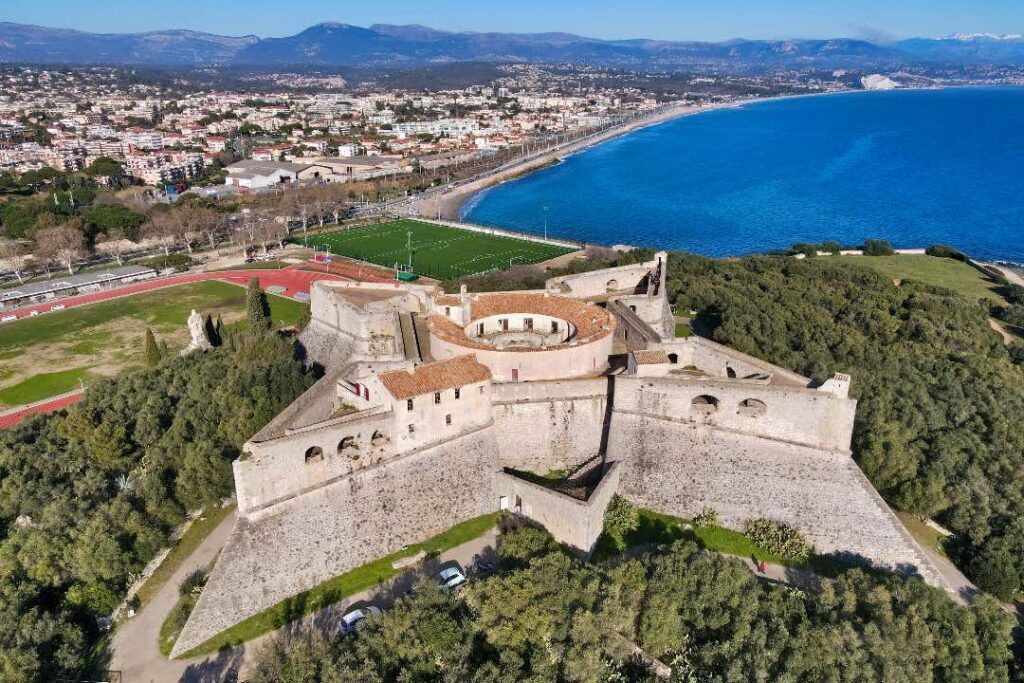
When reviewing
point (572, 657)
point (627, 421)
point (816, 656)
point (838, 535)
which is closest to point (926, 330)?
point (838, 535)

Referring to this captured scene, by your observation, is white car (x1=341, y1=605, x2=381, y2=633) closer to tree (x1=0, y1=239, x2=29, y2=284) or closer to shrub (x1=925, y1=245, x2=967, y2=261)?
tree (x1=0, y1=239, x2=29, y2=284)

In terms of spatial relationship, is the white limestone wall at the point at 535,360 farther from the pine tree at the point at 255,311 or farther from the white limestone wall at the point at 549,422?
the pine tree at the point at 255,311

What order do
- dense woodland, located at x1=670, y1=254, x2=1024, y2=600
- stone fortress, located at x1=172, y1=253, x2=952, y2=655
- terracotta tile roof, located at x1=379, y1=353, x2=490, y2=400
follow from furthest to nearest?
dense woodland, located at x1=670, y1=254, x2=1024, y2=600 → terracotta tile roof, located at x1=379, y1=353, x2=490, y2=400 → stone fortress, located at x1=172, y1=253, x2=952, y2=655

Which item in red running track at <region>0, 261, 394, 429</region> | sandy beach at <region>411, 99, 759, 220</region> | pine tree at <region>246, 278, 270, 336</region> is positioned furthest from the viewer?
sandy beach at <region>411, 99, 759, 220</region>

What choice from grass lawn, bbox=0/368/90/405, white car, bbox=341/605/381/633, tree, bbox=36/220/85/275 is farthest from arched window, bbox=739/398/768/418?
tree, bbox=36/220/85/275

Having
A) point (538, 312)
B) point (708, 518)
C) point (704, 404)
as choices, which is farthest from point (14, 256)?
point (708, 518)

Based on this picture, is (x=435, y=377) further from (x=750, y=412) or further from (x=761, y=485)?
(x=761, y=485)

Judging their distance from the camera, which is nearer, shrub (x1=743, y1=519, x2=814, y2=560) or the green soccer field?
shrub (x1=743, y1=519, x2=814, y2=560)
